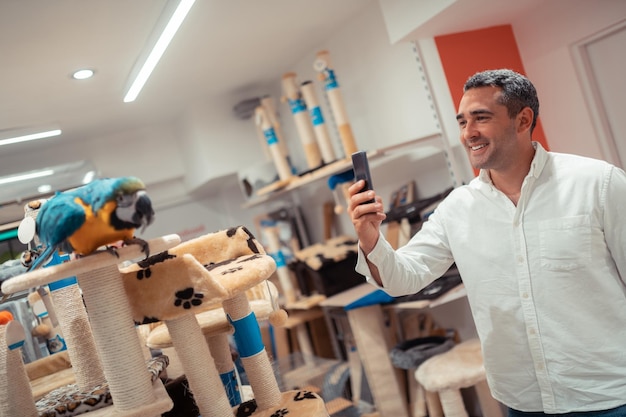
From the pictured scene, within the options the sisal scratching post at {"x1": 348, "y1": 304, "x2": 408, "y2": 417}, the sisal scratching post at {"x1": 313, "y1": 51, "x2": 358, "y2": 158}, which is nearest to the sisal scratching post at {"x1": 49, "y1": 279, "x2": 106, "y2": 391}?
the sisal scratching post at {"x1": 348, "y1": 304, "x2": 408, "y2": 417}

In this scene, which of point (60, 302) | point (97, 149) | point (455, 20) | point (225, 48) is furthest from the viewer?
point (97, 149)

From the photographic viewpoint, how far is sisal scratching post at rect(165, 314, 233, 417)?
1413 millimetres

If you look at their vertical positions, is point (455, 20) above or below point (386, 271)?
above

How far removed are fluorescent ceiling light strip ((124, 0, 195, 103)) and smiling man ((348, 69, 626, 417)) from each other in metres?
1.23

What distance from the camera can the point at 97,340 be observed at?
4.12ft

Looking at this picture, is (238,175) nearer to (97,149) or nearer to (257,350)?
(97,149)

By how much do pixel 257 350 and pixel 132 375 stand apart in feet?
1.34

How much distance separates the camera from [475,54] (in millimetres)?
2711

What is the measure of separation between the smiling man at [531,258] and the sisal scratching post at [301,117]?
1984mm

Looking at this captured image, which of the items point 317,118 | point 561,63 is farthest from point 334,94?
point 561,63

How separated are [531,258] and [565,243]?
0.27 feet

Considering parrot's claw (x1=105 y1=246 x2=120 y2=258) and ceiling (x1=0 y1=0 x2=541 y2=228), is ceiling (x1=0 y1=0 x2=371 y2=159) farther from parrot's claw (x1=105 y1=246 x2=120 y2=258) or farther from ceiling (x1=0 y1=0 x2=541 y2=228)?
parrot's claw (x1=105 y1=246 x2=120 y2=258)

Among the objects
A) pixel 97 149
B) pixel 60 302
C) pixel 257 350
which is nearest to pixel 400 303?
pixel 257 350

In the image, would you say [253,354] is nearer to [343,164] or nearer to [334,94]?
[343,164]
